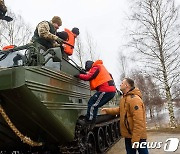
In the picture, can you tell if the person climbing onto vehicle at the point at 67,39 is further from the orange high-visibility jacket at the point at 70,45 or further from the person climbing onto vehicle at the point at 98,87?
the person climbing onto vehicle at the point at 98,87

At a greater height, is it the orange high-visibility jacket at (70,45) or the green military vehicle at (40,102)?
the orange high-visibility jacket at (70,45)

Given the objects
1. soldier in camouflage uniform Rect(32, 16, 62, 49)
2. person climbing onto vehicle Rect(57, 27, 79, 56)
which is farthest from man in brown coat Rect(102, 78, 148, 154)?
person climbing onto vehicle Rect(57, 27, 79, 56)

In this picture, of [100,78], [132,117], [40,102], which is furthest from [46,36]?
[132,117]

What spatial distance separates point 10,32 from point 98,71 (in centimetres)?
1290

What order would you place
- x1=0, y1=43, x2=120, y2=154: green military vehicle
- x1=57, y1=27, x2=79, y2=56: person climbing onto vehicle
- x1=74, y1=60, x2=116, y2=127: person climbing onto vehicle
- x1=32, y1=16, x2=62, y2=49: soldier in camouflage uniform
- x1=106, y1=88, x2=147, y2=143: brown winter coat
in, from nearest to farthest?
x1=106, y1=88, x2=147, y2=143: brown winter coat
x1=0, y1=43, x2=120, y2=154: green military vehicle
x1=32, y1=16, x2=62, y2=49: soldier in camouflage uniform
x1=74, y1=60, x2=116, y2=127: person climbing onto vehicle
x1=57, y1=27, x2=79, y2=56: person climbing onto vehicle

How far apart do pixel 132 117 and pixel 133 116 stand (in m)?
0.10

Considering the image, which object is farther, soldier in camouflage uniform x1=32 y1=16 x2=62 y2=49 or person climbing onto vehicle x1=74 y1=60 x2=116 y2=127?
person climbing onto vehicle x1=74 y1=60 x2=116 y2=127

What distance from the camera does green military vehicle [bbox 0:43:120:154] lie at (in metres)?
3.94

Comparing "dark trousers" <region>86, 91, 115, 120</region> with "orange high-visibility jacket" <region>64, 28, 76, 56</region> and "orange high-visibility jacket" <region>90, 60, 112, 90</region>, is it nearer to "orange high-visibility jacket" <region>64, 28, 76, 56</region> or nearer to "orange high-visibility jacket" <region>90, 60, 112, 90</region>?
"orange high-visibility jacket" <region>90, 60, 112, 90</region>

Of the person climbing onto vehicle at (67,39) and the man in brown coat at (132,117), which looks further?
the person climbing onto vehicle at (67,39)

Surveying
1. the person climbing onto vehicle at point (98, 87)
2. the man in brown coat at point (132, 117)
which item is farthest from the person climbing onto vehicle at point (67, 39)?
the man in brown coat at point (132, 117)

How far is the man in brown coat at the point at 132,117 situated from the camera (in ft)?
12.0

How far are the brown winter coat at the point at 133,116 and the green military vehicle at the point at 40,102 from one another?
1.09 m

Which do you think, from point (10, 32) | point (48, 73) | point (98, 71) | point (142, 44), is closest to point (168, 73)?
point (142, 44)
